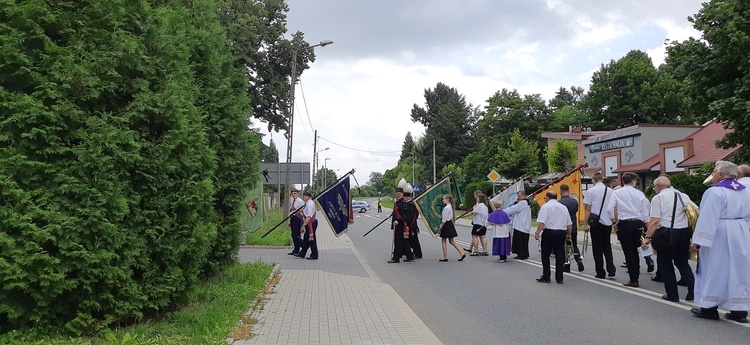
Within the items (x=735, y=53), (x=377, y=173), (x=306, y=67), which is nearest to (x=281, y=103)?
(x=306, y=67)

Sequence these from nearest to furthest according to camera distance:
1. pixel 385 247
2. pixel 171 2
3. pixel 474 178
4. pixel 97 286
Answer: pixel 97 286, pixel 171 2, pixel 385 247, pixel 474 178

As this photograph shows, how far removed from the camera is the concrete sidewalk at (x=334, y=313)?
20.9 ft

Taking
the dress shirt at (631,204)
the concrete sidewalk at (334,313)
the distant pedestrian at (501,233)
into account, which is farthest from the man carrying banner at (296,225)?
the dress shirt at (631,204)

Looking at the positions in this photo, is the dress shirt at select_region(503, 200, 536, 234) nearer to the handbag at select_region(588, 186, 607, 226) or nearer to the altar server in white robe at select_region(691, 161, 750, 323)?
the handbag at select_region(588, 186, 607, 226)

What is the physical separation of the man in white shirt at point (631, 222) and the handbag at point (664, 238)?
1.42 metres

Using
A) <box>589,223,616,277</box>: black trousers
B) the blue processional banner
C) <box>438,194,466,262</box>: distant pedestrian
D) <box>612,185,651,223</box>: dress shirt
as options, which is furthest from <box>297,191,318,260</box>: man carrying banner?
<box>612,185,651,223</box>: dress shirt

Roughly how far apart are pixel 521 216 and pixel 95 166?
36.0 ft

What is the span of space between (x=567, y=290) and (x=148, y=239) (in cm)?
672

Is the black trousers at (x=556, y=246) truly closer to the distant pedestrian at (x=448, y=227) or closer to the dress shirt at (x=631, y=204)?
the dress shirt at (x=631, y=204)

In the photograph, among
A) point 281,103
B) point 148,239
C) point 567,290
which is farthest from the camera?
point 281,103

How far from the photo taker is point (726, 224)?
734 centimetres

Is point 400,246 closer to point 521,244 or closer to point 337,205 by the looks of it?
point 337,205

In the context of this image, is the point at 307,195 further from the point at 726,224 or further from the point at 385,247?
the point at 726,224

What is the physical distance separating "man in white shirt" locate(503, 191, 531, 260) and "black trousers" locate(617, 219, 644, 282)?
15.3 feet
